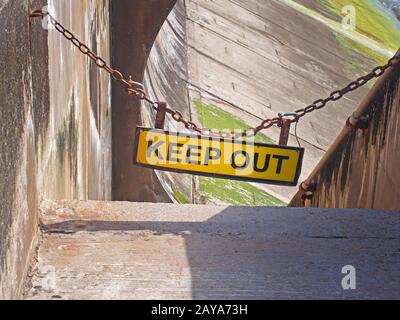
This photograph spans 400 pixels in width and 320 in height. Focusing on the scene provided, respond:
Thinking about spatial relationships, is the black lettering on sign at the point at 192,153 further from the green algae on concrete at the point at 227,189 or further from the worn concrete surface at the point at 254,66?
the green algae on concrete at the point at 227,189

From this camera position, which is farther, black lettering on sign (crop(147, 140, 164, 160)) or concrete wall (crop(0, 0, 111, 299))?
black lettering on sign (crop(147, 140, 164, 160))

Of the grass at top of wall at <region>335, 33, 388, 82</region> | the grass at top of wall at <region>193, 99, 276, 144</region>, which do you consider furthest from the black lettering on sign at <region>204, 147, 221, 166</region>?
the grass at top of wall at <region>335, 33, 388, 82</region>

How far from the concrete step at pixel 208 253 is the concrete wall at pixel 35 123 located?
17 cm

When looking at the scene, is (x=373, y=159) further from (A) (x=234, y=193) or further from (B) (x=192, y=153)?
(A) (x=234, y=193)

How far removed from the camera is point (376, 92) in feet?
17.9

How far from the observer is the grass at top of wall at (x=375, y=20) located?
27.8 m

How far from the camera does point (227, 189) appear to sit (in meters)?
12.6

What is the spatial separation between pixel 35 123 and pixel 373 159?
8.92ft

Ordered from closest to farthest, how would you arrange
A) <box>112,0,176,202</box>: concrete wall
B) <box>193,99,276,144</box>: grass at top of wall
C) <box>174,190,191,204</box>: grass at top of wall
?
1. <box>112,0,176,202</box>: concrete wall
2. <box>174,190,191,204</box>: grass at top of wall
3. <box>193,99,276,144</box>: grass at top of wall

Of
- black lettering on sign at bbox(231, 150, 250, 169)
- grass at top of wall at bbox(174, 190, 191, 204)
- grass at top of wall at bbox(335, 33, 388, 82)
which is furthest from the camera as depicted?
grass at top of wall at bbox(335, 33, 388, 82)

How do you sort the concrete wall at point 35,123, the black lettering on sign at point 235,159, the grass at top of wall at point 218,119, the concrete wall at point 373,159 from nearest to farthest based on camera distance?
the concrete wall at point 35,123, the black lettering on sign at point 235,159, the concrete wall at point 373,159, the grass at top of wall at point 218,119

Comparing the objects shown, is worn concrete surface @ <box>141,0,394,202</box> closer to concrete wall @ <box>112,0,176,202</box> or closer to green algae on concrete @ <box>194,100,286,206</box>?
green algae on concrete @ <box>194,100,286,206</box>

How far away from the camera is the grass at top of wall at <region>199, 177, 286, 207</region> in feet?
39.6

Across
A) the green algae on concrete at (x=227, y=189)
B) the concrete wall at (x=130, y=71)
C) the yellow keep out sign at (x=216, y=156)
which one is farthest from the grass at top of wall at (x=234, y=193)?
the yellow keep out sign at (x=216, y=156)
